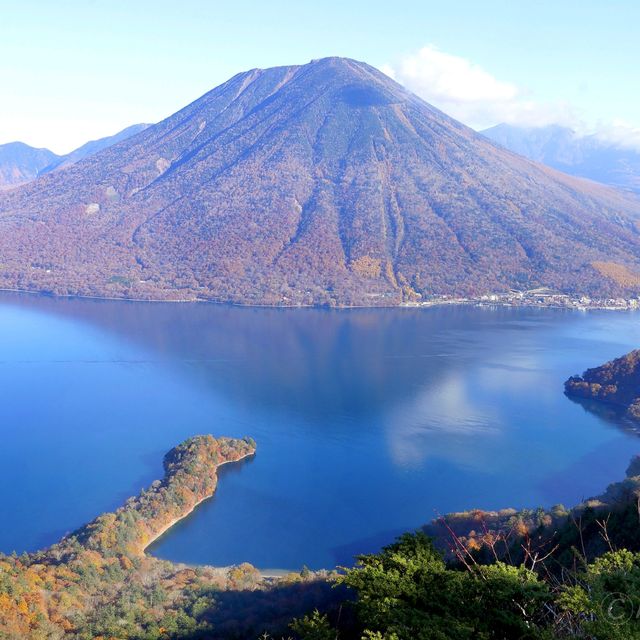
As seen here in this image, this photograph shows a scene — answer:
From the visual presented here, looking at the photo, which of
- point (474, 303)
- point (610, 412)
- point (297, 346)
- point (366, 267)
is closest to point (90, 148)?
point (366, 267)

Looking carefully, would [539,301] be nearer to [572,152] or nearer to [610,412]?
[610,412]

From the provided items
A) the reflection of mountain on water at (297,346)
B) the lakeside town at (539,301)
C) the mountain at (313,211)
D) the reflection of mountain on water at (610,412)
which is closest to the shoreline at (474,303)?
the lakeside town at (539,301)

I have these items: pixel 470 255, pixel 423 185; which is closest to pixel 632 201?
pixel 423 185

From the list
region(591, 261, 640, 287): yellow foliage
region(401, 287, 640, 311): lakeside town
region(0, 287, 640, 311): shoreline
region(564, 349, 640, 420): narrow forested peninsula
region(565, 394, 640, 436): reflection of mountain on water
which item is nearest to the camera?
region(565, 394, 640, 436): reflection of mountain on water

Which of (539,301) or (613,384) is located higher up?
(539,301)

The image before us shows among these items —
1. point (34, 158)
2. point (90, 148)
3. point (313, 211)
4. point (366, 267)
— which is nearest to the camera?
point (366, 267)

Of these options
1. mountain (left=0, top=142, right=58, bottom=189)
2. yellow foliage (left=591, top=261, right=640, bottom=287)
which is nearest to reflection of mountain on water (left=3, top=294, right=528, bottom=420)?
yellow foliage (left=591, top=261, right=640, bottom=287)

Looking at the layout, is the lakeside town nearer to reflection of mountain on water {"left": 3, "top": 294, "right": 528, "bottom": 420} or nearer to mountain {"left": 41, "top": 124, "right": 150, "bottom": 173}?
reflection of mountain on water {"left": 3, "top": 294, "right": 528, "bottom": 420}

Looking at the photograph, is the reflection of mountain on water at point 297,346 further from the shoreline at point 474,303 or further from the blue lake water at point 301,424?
the shoreline at point 474,303
